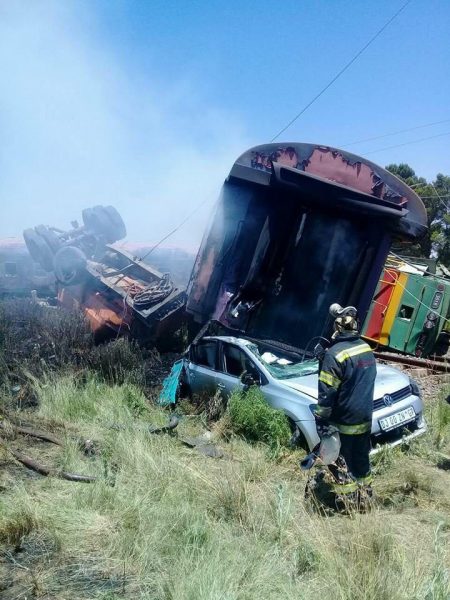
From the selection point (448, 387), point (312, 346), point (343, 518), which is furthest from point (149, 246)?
point (343, 518)

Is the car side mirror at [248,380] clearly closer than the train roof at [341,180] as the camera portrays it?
Yes

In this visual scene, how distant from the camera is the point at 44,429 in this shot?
5754 millimetres

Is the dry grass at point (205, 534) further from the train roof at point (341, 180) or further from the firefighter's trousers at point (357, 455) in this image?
the train roof at point (341, 180)

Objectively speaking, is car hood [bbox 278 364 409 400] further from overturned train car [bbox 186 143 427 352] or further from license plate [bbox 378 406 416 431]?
overturned train car [bbox 186 143 427 352]

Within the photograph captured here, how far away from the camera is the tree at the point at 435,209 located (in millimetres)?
25531

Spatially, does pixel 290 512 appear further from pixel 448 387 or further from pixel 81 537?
pixel 448 387

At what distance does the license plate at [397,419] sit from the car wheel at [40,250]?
879cm

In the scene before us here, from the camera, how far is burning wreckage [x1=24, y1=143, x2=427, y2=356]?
733 centimetres

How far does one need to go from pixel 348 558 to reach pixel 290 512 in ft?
2.24

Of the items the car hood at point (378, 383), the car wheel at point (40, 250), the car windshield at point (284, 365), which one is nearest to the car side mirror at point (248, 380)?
the car windshield at point (284, 365)

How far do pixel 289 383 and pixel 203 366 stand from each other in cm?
176

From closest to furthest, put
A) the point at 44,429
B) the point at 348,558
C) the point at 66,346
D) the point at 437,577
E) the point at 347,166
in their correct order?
the point at 437,577
the point at 348,558
the point at 44,429
the point at 347,166
the point at 66,346

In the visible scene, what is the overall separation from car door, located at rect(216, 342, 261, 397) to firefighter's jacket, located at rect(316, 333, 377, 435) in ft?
6.69

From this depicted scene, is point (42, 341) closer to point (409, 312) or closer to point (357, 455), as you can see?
point (357, 455)
